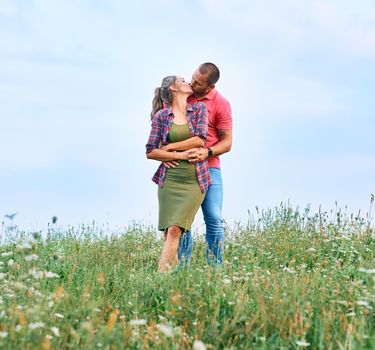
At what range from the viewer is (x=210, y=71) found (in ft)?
24.6

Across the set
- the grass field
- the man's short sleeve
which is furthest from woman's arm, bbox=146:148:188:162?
the grass field

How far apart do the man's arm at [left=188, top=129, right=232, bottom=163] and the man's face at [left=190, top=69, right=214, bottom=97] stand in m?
0.53

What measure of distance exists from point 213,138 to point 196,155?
2.34ft

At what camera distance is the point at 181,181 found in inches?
283

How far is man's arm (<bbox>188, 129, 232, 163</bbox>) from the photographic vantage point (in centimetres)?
712

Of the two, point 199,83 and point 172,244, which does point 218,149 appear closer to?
point 199,83

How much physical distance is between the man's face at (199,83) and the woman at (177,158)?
0.90 feet

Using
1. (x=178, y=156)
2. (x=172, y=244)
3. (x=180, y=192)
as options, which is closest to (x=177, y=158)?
(x=178, y=156)

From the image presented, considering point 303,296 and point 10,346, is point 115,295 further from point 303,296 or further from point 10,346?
point 10,346

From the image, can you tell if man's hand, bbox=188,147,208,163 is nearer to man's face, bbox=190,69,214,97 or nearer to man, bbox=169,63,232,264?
man, bbox=169,63,232,264

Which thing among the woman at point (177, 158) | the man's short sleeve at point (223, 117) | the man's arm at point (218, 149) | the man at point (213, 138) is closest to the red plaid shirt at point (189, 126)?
the woman at point (177, 158)

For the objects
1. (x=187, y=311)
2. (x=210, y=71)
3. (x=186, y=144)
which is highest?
(x=210, y=71)

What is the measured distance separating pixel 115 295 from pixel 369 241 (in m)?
4.52

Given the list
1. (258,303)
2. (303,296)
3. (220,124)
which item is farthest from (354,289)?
(220,124)
